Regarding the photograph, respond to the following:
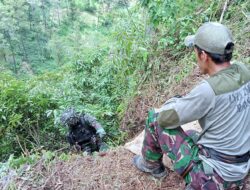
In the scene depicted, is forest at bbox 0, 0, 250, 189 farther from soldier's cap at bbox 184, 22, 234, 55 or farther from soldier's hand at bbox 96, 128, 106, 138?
soldier's cap at bbox 184, 22, 234, 55

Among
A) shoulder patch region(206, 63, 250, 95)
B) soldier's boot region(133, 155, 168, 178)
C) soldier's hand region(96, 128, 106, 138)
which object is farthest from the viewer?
soldier's hand region(96, 128, 106, 138)

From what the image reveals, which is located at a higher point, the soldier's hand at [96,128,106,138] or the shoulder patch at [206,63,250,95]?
the shoulder patch at [206,63,250,95]

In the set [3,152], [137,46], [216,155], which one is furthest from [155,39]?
[216,155]

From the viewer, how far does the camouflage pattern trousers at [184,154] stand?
6.52ft

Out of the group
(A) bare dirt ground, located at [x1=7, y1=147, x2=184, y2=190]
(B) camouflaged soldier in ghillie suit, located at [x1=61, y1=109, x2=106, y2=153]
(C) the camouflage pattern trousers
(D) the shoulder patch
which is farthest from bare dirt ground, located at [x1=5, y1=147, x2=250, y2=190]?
(B) camouflaged soldier in ghillie suit, located at [x1=61, y1=109, x2=106, y2=153]

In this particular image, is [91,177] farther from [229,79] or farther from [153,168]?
[229,79]

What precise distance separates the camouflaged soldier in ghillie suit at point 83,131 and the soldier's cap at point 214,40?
2633mm

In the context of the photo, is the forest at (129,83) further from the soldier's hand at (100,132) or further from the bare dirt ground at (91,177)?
the bare dirt ground at (91,177)

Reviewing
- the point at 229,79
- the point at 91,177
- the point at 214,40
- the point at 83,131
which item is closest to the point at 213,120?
the point at 229,79

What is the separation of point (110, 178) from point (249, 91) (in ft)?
4.35

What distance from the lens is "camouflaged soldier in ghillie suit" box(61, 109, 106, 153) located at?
14.4 ft

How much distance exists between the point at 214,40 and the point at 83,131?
310 cm

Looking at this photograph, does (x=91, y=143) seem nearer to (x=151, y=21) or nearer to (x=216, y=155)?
(x=151, y=21)

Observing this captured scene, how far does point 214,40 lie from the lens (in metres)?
1.85
